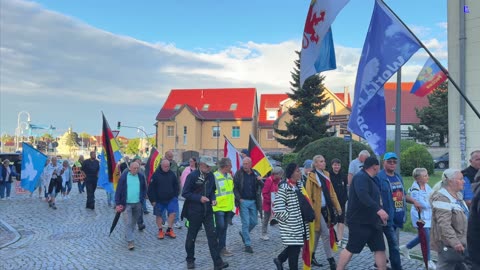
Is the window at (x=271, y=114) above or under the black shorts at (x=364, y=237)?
above

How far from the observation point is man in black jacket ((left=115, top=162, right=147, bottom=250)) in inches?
383

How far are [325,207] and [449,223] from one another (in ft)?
9.71

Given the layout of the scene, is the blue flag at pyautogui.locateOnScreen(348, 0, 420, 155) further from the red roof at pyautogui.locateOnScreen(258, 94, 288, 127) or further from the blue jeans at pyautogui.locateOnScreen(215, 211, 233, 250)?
the red roof at pyautogui.locateOnScreen(258, 94, 288, 127)

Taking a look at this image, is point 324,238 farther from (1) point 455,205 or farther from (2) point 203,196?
(1) point 455,205

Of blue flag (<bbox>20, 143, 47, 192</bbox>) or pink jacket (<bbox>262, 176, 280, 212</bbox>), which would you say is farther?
blue flag (<bbox>20, 143, 47, 192</bbox>)

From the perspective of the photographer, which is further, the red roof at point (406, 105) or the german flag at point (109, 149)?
the red roof at point (406, 105)

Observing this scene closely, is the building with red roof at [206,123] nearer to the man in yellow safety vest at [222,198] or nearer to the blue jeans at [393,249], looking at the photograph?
the man in yellow safety vest at [222,198]

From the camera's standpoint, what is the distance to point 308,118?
42.7 m

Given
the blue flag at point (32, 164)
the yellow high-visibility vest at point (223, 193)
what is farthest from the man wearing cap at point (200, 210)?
the blue flag at point (32, 164)

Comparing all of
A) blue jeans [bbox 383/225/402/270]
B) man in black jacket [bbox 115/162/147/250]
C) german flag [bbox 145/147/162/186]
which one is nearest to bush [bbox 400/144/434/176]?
german flag [bbox 145/147/162/186]

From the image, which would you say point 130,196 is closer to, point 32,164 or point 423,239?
point 423,239

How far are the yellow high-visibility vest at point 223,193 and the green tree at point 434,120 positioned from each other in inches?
1788

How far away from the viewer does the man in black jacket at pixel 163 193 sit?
35.7 feet

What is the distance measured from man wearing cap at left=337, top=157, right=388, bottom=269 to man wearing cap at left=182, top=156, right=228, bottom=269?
7.53 feet
